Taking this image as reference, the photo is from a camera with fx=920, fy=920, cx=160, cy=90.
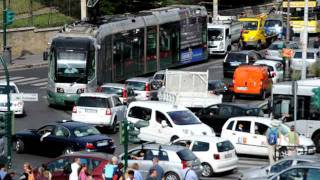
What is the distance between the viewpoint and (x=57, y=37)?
41500 millimetres

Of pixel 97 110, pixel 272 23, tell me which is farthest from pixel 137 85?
pixel 272 23

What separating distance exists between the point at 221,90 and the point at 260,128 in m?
12.6

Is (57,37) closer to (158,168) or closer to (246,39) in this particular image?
(158,168)

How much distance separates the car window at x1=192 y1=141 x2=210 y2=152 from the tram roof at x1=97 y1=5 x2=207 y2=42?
15.4 meters

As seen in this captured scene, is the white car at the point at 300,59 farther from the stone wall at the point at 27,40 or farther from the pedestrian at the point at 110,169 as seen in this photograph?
the pedestrian at the point at 110,169

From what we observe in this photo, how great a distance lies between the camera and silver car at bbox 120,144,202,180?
84.2 ft

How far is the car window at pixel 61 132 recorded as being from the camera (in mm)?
29891

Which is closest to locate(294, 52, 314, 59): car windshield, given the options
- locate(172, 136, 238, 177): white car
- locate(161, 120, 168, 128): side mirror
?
locate(161, 120, 168, 128): side mirror

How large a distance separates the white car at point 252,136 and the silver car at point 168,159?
5.64 meters

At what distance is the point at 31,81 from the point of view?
168ft

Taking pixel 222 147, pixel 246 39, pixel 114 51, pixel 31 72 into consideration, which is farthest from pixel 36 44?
pixel 222 147

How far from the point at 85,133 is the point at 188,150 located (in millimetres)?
5156

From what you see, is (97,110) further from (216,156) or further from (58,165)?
(58,165)

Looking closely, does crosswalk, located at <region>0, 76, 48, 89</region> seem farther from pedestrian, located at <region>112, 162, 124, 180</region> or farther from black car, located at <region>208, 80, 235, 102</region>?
pedestrian, located at <region>112, 162, 124, 180</region>
